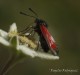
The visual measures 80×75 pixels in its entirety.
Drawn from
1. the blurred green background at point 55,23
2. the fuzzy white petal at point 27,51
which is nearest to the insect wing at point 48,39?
the fuzzy white petal at point 27,51

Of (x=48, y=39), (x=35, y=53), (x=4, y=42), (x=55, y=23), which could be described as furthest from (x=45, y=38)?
(x=55, y=23)

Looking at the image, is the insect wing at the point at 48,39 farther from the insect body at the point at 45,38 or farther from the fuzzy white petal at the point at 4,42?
the fuzzy white petal at the point at 4,42

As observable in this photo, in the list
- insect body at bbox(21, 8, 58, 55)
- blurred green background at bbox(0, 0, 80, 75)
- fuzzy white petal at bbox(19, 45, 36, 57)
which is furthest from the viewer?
blurred green background at bbox(0, 0, 80, 75)

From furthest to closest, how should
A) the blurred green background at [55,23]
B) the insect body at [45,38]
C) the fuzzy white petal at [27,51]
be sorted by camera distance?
the blurred green background at [55,23]
the insect body at [45,38]
the fuzzy white petal at [27,51]

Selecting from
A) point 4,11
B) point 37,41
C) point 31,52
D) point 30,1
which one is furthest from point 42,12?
point 31,52

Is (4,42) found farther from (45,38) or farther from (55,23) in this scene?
(55,23)

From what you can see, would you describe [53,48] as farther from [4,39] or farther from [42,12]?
[42,12]

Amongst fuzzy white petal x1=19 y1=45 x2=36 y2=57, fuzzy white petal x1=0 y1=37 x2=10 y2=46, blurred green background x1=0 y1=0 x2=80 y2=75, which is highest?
fuzzy white petal x1=0 y1=37 x2=10 y2=46

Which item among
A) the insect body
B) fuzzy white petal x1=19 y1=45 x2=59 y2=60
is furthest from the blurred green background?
fuzzy white petal x1=19 y1=45 x2=59 y2=60

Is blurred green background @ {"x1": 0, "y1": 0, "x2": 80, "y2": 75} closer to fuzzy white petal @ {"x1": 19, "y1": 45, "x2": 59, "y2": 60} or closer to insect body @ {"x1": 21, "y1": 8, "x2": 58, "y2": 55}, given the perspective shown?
insect body @ {"x1": 21, "y1": 8, "x2": 58, "y2": 55}
